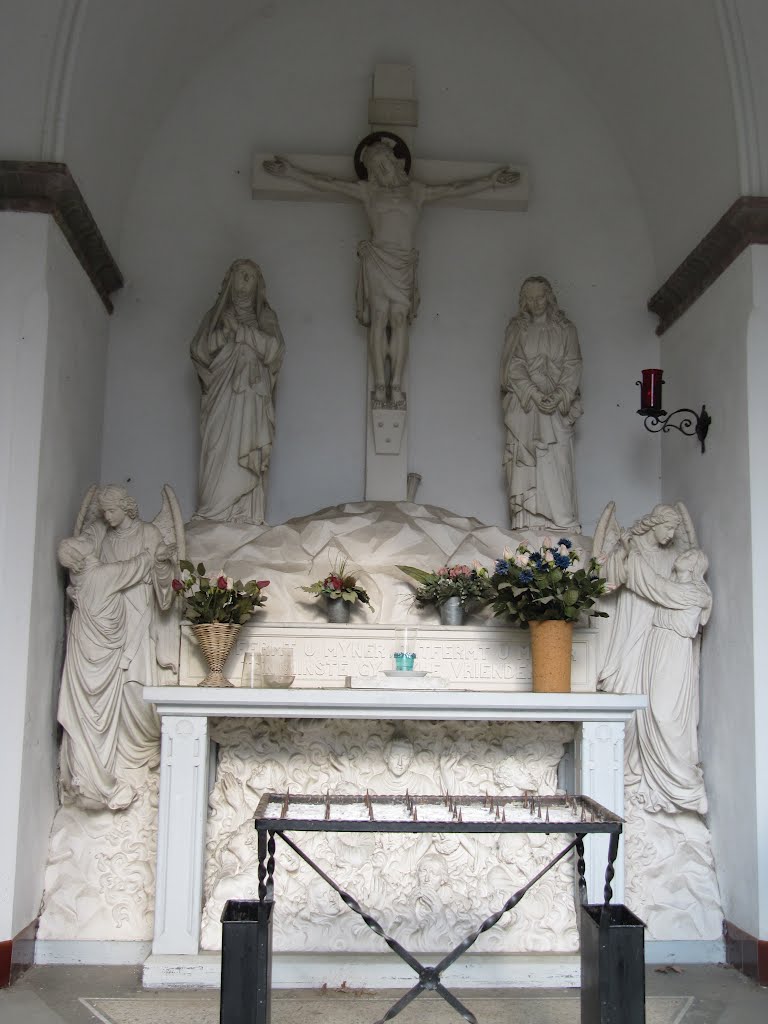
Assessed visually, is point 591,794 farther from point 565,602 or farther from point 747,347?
point 747,347

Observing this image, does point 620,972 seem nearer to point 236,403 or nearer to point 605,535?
point 605,535

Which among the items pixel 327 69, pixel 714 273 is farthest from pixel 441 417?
pixel 327 69

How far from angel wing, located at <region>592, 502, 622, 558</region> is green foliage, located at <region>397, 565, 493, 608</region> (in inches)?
26.0

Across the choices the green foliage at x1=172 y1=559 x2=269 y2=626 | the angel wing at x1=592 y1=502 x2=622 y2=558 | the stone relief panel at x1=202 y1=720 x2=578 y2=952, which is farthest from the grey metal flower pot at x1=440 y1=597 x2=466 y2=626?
the green foliage at x1=172 y1=559 x2=269 y2=626

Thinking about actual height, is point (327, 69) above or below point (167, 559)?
above

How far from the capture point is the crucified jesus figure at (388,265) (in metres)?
7.25

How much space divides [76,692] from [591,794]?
2.64 m

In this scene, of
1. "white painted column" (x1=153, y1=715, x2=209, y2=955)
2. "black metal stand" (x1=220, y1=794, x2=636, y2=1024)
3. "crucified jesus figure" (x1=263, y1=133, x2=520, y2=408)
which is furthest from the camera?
"crucified jesus figure" (x1=263, y1=133, x2=520, y2=408)

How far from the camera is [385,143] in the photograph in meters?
7.39

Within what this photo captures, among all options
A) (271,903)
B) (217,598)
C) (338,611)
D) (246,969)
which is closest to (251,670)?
(217,598)

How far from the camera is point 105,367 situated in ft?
24.4

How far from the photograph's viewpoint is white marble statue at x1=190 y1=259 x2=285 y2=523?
695 centimetres

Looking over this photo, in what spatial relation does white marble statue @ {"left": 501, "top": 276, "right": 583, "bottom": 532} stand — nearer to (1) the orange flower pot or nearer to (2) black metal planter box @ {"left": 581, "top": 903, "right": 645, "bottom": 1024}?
(1) the orange flower pot

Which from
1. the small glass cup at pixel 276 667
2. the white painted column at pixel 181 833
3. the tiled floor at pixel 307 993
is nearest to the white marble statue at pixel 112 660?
the white painted column at pixel 181 833
